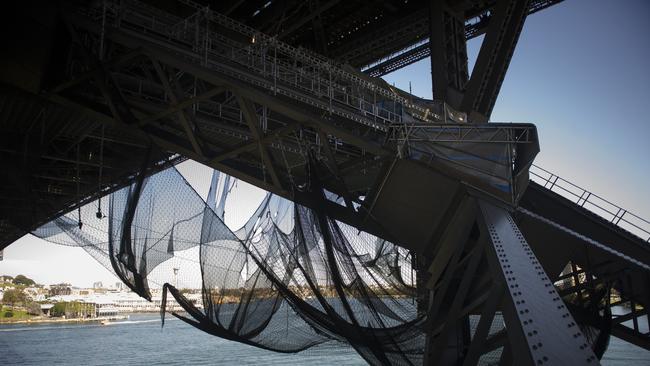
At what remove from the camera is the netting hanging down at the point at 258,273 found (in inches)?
389

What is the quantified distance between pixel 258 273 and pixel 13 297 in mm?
189354

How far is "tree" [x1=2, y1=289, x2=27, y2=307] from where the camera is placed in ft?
530

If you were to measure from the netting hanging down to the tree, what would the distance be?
178 m

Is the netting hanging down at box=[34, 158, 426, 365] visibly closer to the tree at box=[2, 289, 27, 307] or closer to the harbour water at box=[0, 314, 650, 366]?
the harbour water at box=[0, 314, 650, 366]

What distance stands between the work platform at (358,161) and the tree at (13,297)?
6918 inches

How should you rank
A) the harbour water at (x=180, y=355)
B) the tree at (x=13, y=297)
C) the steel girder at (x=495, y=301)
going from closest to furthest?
1. the steel girder at (x=495, y=301)
2. the harbour water at (x=180, y=355)
3. the tree at (x=13, y=297)

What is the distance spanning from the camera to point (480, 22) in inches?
952

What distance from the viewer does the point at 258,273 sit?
399 inches

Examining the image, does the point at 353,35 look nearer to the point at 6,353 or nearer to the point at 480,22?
the point at 480,22

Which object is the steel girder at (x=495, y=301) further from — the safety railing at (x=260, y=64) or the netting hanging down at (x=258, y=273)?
the safety railing at (x=260, y=64)

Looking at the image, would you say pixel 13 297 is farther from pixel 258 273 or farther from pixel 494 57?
pixel 258 273

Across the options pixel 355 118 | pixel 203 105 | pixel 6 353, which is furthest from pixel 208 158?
pixel 6 353

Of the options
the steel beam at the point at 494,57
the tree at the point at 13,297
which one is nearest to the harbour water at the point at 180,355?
the steel beam at the point at 494,57

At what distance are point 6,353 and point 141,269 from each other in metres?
63.8
